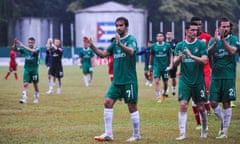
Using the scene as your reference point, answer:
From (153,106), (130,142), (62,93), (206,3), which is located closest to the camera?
(130,142)

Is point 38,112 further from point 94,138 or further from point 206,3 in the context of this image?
point 206,3

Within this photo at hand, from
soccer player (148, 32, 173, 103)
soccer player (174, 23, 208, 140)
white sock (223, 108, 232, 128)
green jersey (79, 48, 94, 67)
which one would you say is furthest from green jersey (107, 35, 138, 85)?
green jersey (79, 48, 94, 67)

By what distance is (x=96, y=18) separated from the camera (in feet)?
244

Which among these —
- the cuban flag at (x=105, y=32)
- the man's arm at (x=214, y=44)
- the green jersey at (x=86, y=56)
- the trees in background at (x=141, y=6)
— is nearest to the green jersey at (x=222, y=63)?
the man's arm at (x=214, y=44)

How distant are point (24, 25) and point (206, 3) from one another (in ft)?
74.2

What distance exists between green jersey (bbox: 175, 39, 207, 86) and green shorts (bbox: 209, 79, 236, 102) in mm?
583

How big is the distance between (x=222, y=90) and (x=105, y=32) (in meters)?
59.4

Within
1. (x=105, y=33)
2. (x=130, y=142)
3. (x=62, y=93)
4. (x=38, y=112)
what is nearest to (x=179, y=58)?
(x=130, y=142)

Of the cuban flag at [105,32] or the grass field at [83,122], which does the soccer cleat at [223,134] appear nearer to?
the grass field at [83,122]

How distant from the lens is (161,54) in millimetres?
20969

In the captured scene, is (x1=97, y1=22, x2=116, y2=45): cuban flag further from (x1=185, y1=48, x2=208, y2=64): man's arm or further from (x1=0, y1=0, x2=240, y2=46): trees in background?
(x1=185, y1=48, x2=208, y2=64): man's arm

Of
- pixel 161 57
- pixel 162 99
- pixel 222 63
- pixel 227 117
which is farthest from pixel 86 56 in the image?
pixel 227 117

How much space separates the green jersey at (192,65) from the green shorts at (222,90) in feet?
1.91

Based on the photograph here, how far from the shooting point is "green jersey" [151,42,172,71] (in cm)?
2089
